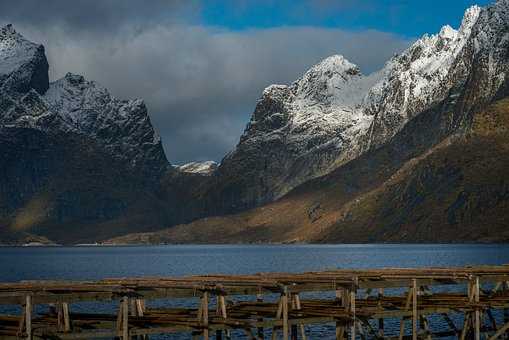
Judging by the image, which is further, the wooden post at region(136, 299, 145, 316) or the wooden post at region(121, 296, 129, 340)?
the wooden post at region(136, 299, 145, 316)

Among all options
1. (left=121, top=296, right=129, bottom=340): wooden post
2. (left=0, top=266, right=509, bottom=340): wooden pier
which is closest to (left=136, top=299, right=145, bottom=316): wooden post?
(left=0, top=266, right=509, bottom=340): wooden pier

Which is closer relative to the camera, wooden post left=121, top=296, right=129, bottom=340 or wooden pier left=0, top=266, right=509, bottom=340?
wooden post left=121, top=296, right=129, bottom=340

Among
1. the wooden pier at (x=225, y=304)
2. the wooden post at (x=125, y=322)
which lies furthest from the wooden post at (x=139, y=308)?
the wooden post at (x=125, y=322)

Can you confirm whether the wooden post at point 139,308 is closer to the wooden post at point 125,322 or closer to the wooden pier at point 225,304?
the wooden pier at point 225,304

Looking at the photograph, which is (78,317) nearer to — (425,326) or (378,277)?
(378,277)

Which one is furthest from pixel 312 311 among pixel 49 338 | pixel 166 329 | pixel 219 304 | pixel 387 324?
pixel 387 324

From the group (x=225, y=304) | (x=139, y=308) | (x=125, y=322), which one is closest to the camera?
(x=125, y=322)

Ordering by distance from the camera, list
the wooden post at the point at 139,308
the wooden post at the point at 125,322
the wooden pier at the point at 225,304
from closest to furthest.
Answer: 1. the wooden post at the point at 125,322
2. the wooden pier at the point at 225,304
3. the wooden post at the point at 139,308

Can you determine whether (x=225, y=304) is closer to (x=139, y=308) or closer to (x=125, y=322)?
(x=139, y=308)

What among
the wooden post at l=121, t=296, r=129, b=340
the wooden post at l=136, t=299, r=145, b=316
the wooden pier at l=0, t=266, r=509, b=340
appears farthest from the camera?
the wooden post at l=136, t=299, r=145, b=316

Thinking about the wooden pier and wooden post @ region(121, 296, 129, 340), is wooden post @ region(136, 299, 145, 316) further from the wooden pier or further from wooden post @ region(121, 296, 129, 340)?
wooden post @ region(121, 296, 129, 340)

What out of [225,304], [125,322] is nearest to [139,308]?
[225,304]

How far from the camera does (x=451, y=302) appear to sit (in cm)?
6588

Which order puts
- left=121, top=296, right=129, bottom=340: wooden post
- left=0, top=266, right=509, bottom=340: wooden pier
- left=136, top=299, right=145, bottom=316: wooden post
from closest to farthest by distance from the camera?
left=121, top=296, right=129, bottom=340: wooden post → left=0, top=266, right=509, bottom=340: wooden pier → left=136, top=299, right=145, bottom=316: wooden post
